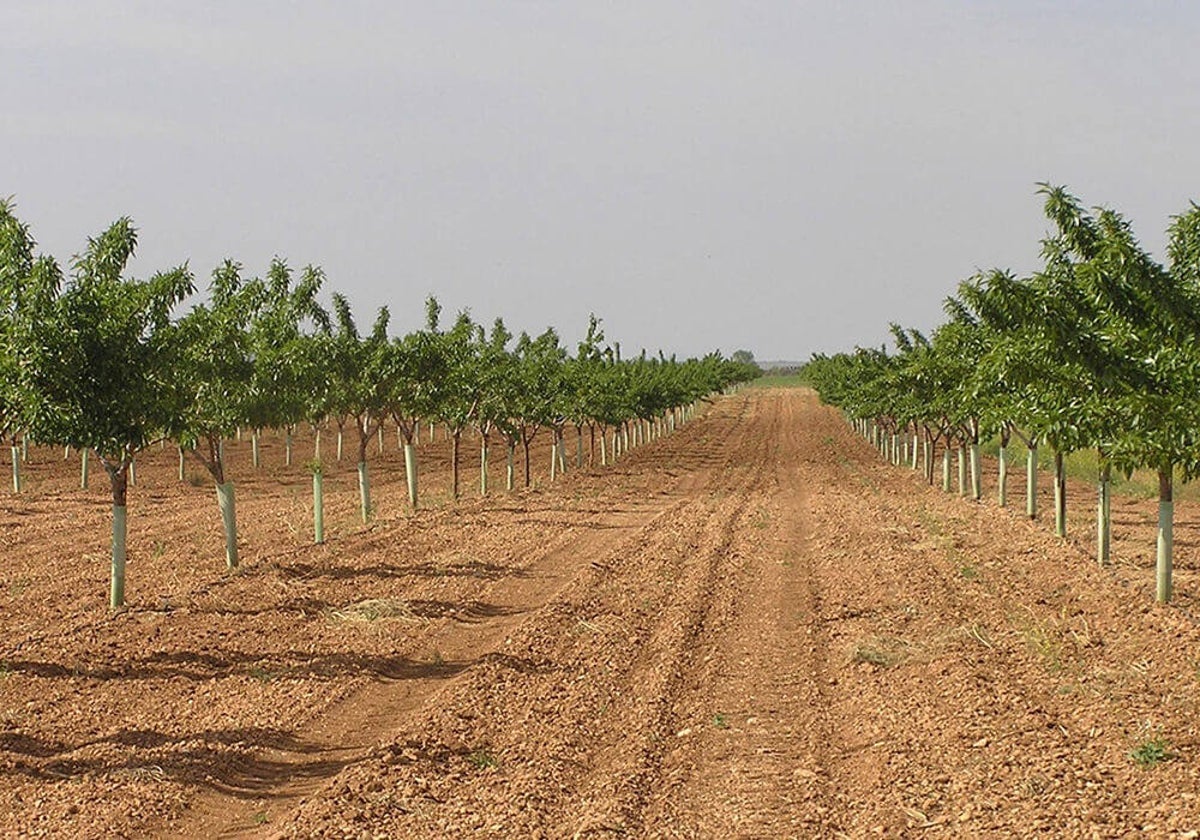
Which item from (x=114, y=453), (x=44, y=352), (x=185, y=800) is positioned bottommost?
(x=185, y=800)

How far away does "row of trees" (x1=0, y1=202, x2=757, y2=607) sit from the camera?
13.7m

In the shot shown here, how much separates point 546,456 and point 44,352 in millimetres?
47771

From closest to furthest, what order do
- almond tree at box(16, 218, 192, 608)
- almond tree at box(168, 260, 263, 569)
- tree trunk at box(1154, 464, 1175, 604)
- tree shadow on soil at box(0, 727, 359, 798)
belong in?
1. tree shadow on soil at box(0, 727, 359, 798)
2. almond tree at box(16, 218, 192, 608)
3. tree trunk at box(1154, 464, 1175, 604)
4. almond tree at box(168, 260, 263, 569)

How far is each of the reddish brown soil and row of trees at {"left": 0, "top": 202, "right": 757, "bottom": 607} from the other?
9.35 feet

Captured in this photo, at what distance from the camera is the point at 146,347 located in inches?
601

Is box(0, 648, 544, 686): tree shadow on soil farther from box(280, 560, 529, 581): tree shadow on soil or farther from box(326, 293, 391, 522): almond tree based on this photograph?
box(326, 293, 391, 522): almond tree

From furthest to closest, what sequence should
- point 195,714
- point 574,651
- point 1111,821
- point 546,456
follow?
point 546,456 < point 574,651 < point 195,714 < point 1111,821

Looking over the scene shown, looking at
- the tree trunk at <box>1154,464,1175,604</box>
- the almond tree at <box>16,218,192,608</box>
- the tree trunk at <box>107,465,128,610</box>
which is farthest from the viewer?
the tree trunk at <box>107,465,128,610</box>

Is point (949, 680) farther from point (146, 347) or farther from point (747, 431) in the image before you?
point (747, 431)

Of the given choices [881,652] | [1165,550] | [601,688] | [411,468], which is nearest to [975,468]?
[411,468]

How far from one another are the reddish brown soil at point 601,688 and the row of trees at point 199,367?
9.35 ft

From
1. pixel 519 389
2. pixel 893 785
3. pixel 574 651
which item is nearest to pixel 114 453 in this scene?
pixel 574 651

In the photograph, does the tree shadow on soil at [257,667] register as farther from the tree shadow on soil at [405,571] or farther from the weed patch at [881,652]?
the tree shadow on soil at [405,571]

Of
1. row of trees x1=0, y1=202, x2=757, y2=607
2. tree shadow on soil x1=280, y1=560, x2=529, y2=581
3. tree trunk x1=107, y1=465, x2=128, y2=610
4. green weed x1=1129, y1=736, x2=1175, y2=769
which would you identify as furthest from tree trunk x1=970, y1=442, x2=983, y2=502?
tree trunk x1=107, y1=465, x2=128, y2=610
